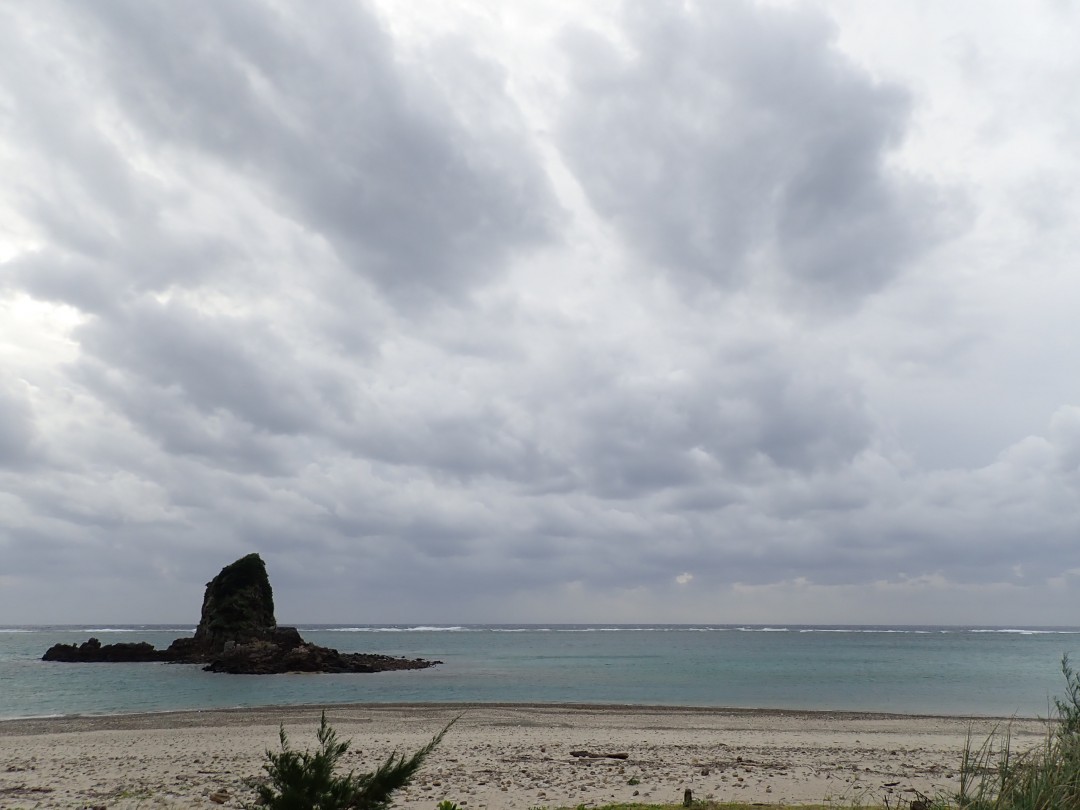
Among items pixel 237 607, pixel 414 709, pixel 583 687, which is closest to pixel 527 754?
pixel 414 709

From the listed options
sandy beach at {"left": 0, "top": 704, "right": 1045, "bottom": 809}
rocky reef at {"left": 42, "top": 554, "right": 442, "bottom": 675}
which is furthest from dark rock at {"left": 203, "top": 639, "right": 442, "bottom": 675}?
sandy beach at {"left": 0, "top": 704, "right": 1045, "bottom": 809}

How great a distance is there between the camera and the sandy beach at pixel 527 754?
1880 centimetres

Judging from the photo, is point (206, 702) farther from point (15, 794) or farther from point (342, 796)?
point (342, 796)

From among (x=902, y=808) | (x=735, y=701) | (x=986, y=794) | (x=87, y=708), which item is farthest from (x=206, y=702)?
(x=986, y=794)

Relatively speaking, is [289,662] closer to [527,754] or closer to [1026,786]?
Result: [527,754]

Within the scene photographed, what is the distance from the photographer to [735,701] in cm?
4744

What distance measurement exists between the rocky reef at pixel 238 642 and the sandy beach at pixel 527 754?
4685 centimetres

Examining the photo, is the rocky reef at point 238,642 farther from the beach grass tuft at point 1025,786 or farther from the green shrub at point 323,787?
the beach grass tuft at point 1025,786

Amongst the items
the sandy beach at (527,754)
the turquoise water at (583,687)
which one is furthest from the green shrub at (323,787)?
the turquoise water at (583,687)

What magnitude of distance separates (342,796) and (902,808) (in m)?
13.4

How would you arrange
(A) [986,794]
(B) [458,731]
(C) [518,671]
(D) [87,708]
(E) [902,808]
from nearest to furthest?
(A) [986,794] < (E) [902,808] < (B) [458,731] < (D) [87,708] < (C) [518,671]

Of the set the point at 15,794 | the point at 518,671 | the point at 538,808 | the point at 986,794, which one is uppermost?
the point at 986,794

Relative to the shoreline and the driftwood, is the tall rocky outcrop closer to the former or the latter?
the shoreline

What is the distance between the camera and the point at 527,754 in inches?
1001
